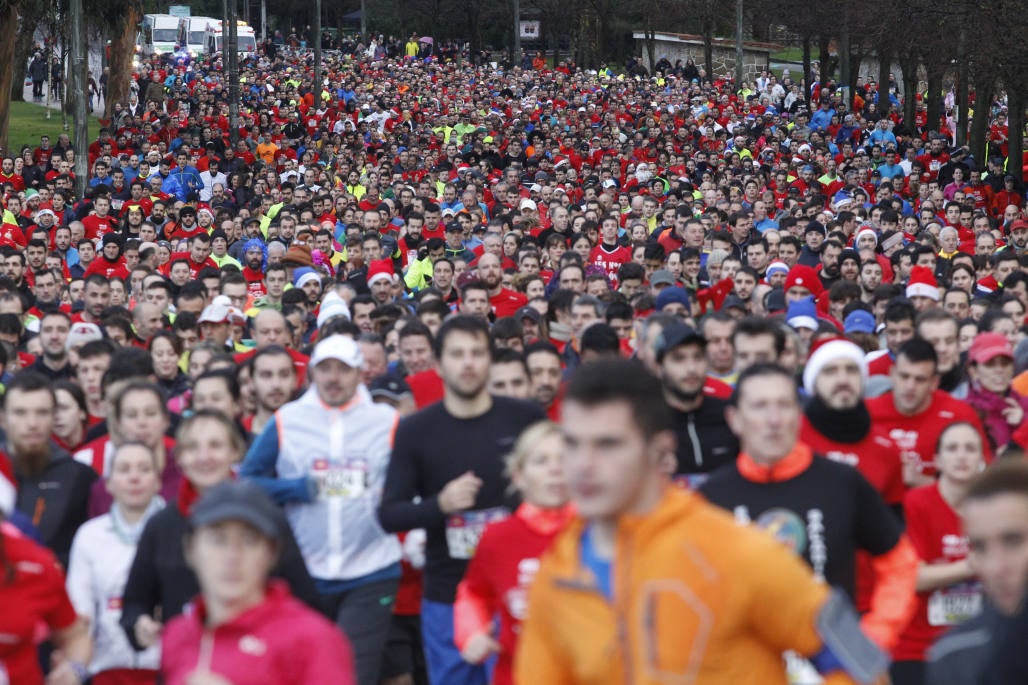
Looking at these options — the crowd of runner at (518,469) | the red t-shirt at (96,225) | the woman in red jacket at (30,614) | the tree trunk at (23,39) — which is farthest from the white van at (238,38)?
the woman in red jacket at (30,614)

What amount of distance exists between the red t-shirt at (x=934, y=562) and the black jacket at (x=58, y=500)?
339 centimetres

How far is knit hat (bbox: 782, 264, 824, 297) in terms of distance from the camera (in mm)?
15382

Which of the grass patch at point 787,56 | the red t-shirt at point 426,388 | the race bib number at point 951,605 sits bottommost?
the race bib number at point 951,605

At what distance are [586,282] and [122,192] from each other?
52.9ft

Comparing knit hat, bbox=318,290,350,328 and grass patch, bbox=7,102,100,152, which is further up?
grass patch, bbox=7,102,100,152

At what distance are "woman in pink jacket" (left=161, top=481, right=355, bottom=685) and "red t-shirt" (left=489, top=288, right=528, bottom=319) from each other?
396 inches

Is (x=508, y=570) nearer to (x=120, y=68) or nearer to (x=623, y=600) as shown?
(x=623, y=600)

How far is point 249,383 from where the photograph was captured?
8.86 metres

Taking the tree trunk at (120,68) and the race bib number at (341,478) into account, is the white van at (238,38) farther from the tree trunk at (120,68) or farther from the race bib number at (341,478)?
the race bib number at (341,478)

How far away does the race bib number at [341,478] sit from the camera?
7031mm

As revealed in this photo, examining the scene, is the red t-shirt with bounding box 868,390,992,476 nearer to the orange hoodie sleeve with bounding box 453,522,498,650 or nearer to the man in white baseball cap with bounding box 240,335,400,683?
the man in white baseball cap with bounding box 240,335,400,683

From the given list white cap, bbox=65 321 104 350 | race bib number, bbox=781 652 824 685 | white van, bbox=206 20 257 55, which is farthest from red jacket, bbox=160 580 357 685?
white van, bbox=206 20 257 55

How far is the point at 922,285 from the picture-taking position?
13453mm

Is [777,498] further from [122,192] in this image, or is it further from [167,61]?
[167,61]
